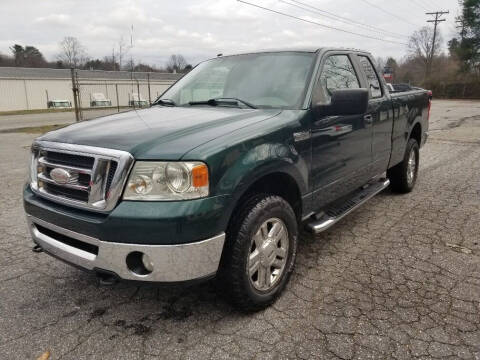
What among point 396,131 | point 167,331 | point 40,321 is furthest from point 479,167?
point 40,321

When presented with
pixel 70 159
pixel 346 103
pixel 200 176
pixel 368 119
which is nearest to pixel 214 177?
pixel 200 176

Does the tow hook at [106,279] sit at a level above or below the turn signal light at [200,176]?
below

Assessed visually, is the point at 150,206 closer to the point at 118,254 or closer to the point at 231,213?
the point at 118,254

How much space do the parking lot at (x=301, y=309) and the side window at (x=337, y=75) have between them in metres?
1.50

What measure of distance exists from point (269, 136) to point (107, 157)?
3.43ft

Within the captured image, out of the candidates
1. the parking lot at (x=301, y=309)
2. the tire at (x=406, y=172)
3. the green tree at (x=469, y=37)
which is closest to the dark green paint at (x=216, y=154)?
the parking lot at (x=301, y=309)

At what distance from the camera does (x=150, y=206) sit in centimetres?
219

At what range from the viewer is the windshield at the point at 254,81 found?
3230 millimetres

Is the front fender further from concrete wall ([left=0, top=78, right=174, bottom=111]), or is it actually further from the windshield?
concrete wall ([left=0, top=78, right=174, bottom=111])

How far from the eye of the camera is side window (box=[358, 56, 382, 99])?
434cm

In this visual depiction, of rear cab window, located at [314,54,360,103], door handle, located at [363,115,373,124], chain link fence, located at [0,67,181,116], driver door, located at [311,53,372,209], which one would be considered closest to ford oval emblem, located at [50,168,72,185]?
driver door, located at [311,53,372,209]

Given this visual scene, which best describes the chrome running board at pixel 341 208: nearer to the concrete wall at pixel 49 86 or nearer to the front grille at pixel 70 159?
the front grille at pixel 70 159

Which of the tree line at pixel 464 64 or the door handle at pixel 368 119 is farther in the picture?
the tree line at pixel 464 64

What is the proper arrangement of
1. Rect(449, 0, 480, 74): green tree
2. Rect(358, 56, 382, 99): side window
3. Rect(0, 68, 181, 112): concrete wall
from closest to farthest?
Rect(358, 56, 382, 99): side window < Rect(0, 68, 181, 112): concrete wall < Rect(449, 0, 480, 74): green tree
